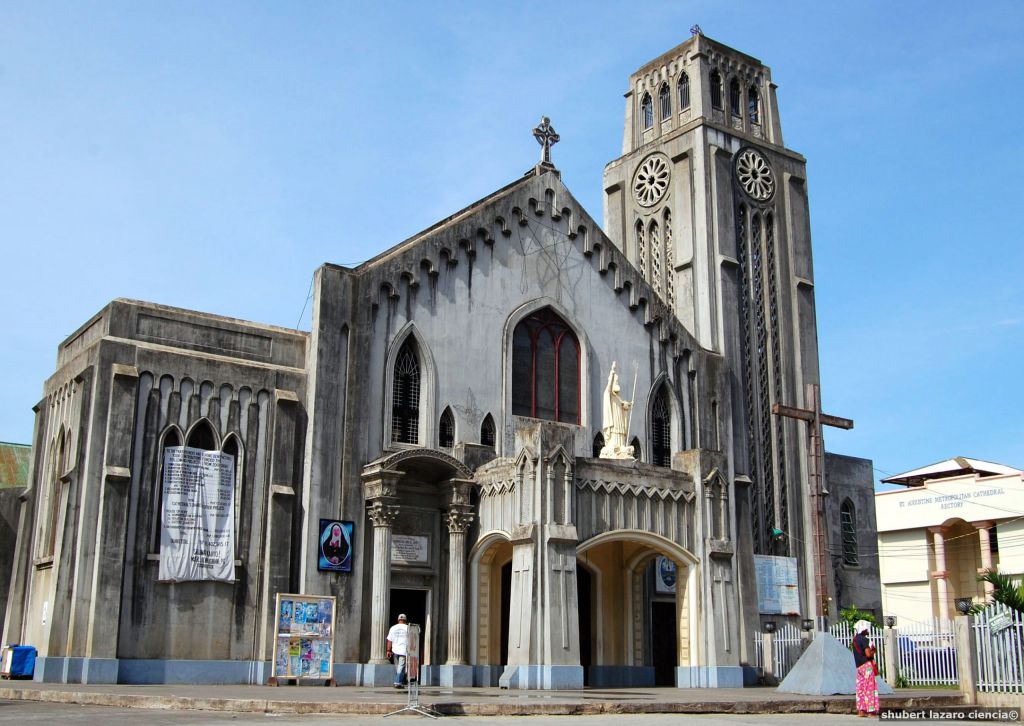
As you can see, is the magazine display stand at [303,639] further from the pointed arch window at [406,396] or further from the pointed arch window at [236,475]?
the pointed arch window at [406,396]

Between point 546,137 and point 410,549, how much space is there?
12.3 m

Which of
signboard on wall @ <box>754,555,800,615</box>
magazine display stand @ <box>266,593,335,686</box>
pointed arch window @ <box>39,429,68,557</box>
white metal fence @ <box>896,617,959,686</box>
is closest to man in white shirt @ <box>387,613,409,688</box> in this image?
magazine display stand @ <box>266,593,335,686</box>

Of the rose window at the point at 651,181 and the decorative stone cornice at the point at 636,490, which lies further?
the rose window at the point at 651,181

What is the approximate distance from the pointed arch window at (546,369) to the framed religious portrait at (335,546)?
19.2 ft

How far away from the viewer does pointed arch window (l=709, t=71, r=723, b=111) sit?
3866cm

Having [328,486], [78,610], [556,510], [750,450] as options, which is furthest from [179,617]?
[750,450]

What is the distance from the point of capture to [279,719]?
15367mm

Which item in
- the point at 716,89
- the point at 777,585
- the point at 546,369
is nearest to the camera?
the point at 546,369

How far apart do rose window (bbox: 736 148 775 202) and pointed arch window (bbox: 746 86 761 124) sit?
1883mm

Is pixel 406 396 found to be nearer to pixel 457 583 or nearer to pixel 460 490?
pixel 460 490

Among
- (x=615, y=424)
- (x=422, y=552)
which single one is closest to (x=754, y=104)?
(x=615, y=424)

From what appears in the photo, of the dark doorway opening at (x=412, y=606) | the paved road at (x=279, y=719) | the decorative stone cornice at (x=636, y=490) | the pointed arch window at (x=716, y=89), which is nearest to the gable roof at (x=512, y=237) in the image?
the decorative stone cornice at (x=636, y=490)

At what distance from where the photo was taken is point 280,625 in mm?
24469

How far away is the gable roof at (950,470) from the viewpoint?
55.5 meters
